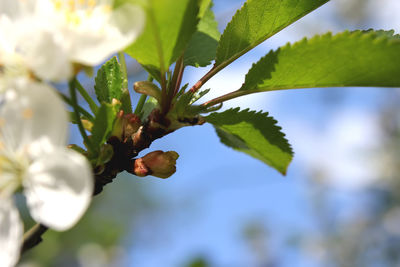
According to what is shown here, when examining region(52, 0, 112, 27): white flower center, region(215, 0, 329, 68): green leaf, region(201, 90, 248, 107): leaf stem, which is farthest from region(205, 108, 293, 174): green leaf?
region(52, 0, 112, 27): white flower center

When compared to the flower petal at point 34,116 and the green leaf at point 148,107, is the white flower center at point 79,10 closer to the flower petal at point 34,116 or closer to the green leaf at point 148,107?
the flower petal at point 34,116

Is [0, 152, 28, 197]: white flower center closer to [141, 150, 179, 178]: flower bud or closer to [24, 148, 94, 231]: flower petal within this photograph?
[24, 148, 94, 231]: flower petal

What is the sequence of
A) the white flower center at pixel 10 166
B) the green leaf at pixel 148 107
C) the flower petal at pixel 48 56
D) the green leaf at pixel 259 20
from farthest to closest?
the green leaf at pixel 148 107
the green leaf at pixel 259 20
the white flower center at pixel 10 166
the flower petal at pixel 48 56

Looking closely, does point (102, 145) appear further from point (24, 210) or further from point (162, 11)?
point (24, 210)

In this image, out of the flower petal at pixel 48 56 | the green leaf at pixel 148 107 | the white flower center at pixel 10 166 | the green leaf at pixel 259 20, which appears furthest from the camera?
the green leaf at pixel 148 107

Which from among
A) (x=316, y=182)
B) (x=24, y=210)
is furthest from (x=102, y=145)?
(x=316, y=182)

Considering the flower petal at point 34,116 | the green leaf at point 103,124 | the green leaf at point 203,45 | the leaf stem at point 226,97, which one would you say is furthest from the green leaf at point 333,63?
the flower petal at point 34,116
